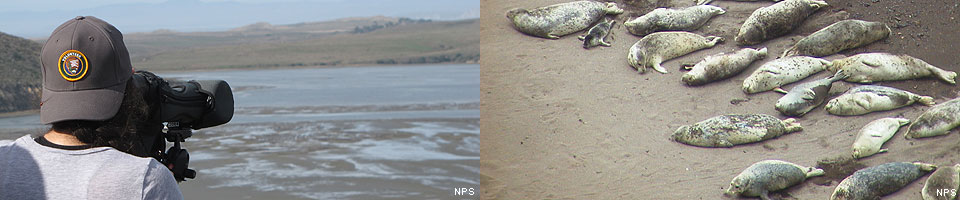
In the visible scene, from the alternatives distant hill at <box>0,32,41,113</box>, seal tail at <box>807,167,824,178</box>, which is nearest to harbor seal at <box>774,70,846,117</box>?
seal tail at <box>807,167,824,178</box>

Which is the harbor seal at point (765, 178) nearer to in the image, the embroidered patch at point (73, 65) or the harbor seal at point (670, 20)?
the harbor seal at point (670, 20)

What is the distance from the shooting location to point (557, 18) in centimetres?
873

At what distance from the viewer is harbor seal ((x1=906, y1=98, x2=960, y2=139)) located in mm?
5926

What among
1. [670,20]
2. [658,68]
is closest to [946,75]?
[658,68]

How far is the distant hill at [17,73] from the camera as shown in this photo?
10.9 meters

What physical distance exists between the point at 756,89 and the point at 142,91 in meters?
6.39

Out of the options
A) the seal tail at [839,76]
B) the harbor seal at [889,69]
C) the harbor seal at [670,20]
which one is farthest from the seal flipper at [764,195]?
the harbor seal at [670,20]

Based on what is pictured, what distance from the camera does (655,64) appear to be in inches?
303

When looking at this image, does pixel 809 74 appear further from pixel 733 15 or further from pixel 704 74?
pixel 733 15

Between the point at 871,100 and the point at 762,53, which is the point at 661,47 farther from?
the point at 871,100

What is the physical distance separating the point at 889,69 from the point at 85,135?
708 cm

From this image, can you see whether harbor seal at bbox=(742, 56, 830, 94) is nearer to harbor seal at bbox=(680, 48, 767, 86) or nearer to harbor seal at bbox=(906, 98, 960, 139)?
harbor seal at bbox=(680, 48, 767, 86)

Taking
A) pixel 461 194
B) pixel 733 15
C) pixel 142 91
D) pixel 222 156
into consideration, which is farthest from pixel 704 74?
pixel 142 91

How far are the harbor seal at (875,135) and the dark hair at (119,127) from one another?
5.67 metres
